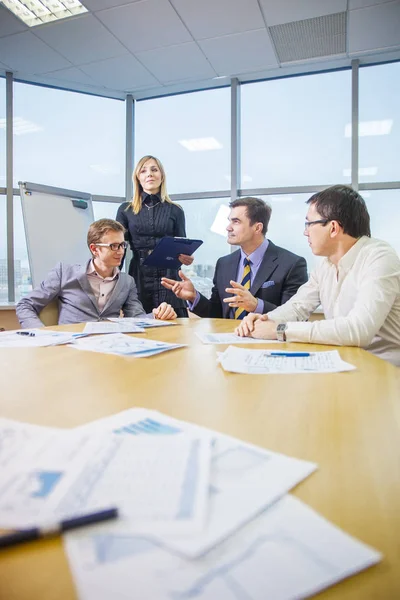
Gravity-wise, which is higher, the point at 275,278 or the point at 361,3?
the point at 361,3

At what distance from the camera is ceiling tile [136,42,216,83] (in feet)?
11.7

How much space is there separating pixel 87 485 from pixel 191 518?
12 cm

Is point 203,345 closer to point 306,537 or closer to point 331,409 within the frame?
point 331,409

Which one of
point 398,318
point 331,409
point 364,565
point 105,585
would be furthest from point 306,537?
point 398,318

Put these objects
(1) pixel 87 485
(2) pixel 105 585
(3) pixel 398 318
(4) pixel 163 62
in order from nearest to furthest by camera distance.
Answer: (2) pixel 105 585 < (1) pixel 87 485 < (3) pixel 398 318 < (4) pixel 163 62

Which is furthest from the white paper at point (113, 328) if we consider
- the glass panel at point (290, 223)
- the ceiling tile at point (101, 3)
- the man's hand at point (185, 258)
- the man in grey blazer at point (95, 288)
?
the glass panel at point (290, 223)

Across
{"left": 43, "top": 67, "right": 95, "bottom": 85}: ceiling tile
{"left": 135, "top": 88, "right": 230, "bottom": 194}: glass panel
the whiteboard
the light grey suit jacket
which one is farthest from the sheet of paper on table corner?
{"left": 43, "top": 67, "right": 95, "bottom": 85}: ceiling tile

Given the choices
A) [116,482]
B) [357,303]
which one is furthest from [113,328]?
[116,482]

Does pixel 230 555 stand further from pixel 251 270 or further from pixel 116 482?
pixel 251 270

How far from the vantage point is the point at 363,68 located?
12.9 ft

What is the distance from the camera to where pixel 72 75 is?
12.9 feet

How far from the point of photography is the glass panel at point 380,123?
387cm

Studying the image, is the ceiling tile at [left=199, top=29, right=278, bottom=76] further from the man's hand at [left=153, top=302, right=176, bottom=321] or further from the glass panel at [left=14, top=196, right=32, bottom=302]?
the man's hand at [left=153, top=302, right=176, bottom=321]

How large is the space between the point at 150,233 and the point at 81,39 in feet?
6.37
